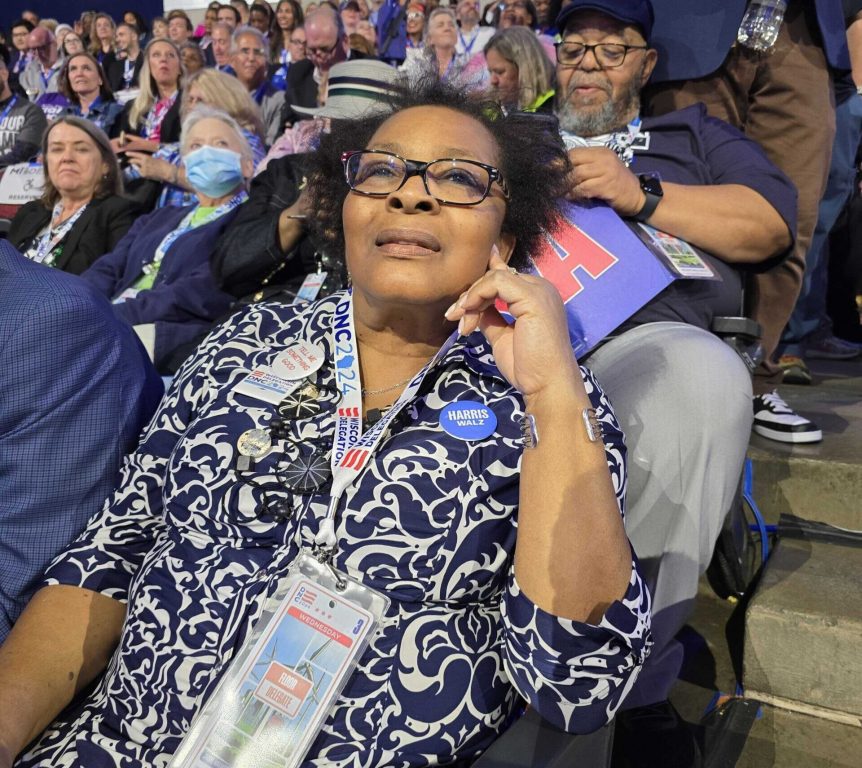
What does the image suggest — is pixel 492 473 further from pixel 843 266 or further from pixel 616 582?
pixel 843 266

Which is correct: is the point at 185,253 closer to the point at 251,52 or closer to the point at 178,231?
the point at 178,231

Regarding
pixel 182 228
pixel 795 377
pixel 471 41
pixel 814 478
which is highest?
pixel 471 41

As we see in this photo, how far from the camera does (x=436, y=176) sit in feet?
5.49

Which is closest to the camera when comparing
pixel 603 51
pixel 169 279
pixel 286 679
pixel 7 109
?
pixel 286 679

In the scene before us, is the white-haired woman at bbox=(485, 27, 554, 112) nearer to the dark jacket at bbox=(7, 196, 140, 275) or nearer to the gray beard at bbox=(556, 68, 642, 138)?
the gray beard at bbox=(556, 68, 642, 138)

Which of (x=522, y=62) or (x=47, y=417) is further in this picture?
(x=522, y=62)

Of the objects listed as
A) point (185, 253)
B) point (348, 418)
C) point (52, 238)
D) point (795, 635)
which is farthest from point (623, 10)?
point (52, 238)

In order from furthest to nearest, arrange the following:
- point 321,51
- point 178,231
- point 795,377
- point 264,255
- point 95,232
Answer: point 321,51
point 95,232
point 178,231
point 795,377
point 264,255

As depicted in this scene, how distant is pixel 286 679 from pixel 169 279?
2879mm

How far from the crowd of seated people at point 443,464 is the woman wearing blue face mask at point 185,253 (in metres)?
1.43

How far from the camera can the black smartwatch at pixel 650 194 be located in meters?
2.25

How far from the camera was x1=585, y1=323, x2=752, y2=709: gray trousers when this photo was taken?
74.0 inches

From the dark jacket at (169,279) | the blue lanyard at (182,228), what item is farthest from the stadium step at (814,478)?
the blue lanyard at (182,228)

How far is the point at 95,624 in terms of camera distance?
5.42 feet
